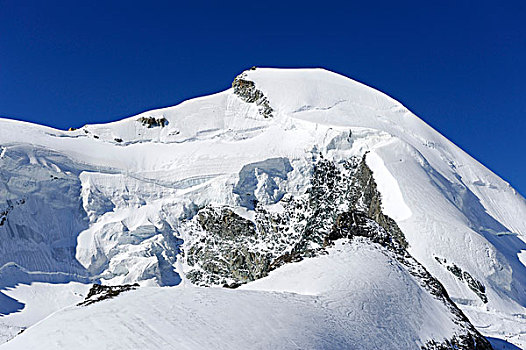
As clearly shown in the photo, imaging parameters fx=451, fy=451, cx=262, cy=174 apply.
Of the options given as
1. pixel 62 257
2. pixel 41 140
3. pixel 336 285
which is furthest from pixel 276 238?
pixel 336 285

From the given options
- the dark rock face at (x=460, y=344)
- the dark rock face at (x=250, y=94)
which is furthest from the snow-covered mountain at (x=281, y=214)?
the dark rock face at (x=250, y=94)

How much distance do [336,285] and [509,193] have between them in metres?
32.4

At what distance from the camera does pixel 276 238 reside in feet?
116

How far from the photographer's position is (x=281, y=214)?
3662 centimetres

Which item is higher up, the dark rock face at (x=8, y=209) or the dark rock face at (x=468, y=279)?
the dark rock face at (x=8, y=209)

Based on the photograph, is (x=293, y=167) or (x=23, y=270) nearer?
(x=23, y=270)

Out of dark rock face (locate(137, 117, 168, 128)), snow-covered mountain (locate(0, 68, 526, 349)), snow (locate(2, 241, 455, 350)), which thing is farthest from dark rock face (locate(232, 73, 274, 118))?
snow (locate(2, 241, 455, 350))

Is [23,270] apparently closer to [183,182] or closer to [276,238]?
[183,182]

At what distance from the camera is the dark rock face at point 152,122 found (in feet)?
150

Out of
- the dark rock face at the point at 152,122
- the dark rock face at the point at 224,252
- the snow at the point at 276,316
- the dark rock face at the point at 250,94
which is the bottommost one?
the dark rock face at the point at 224,252

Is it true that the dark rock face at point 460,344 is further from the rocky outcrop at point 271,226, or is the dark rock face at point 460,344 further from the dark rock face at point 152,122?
the dark rock face at point 152,122

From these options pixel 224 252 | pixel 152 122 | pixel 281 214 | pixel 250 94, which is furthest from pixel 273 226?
pixel 250 94

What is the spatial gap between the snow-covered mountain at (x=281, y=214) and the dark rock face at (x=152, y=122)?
0.36 feet

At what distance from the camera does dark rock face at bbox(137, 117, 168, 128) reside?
150ft
